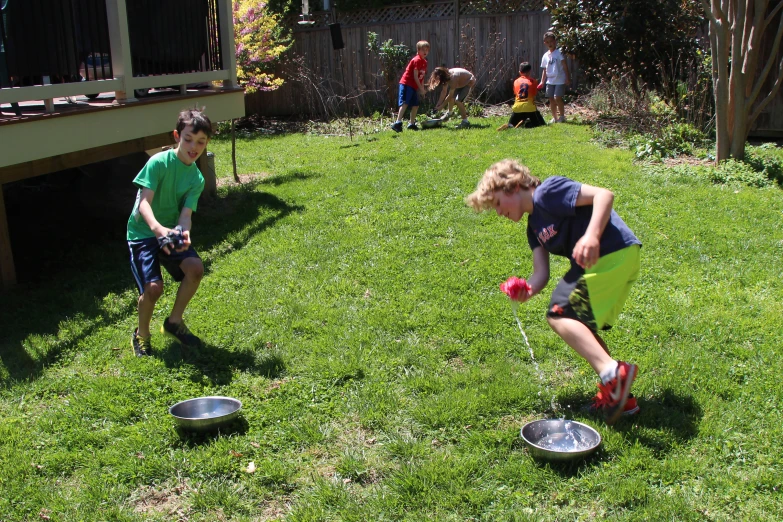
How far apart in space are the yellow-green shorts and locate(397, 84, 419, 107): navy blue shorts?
9480mm

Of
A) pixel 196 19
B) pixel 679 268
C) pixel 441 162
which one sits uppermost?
pixel 196 19

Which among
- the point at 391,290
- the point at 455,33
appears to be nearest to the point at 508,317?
the point at 391,290

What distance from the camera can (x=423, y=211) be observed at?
7391mm

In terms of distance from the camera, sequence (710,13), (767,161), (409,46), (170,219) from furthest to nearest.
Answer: (409,46) → (767,161) → (710,13) → (170,219)

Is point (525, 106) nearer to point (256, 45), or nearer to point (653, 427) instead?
point (256, 45)

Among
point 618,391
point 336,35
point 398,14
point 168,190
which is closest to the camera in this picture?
point 618,391

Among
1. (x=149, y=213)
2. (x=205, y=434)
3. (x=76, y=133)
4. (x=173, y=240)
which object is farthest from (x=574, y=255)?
(x=76, y=133)

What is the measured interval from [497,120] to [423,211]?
20.0 feet

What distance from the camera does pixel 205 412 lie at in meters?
Result: 3.86

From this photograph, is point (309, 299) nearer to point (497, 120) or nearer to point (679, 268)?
point (679, 268)

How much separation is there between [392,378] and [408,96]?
9.07 meters

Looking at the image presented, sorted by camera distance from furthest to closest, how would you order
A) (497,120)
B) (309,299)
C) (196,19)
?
(497,120) < (196,19) < (309,299)

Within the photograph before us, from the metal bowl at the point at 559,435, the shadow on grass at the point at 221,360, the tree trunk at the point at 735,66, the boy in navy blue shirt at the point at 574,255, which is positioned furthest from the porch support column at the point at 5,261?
the tree trunk at the point at 735,66

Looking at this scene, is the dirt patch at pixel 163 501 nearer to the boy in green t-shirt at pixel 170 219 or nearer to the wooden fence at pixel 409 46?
the boy in green t-shirt at pixel 170 219
